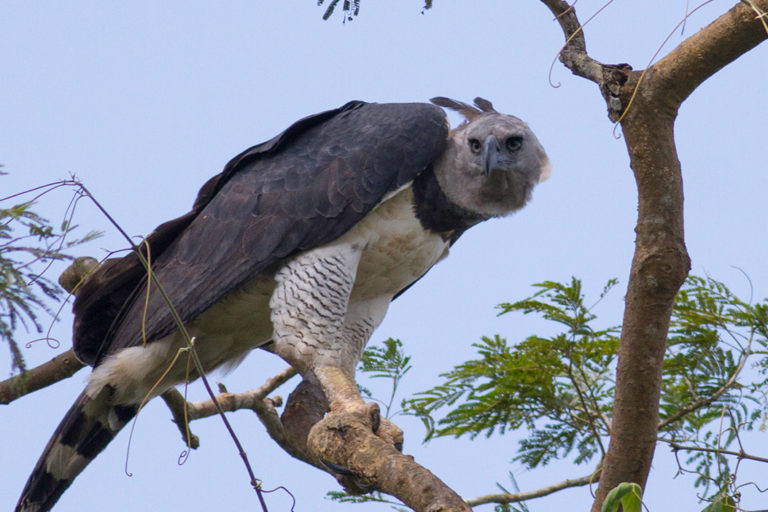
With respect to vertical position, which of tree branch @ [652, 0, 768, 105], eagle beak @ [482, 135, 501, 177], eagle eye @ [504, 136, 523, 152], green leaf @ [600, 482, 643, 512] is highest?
eagle eye @ [504, 136, 523, 152]

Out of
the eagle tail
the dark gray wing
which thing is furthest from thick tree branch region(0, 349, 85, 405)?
the eagle tail

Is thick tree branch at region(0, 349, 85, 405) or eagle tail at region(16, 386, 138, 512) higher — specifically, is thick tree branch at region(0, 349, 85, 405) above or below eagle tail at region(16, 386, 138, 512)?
above

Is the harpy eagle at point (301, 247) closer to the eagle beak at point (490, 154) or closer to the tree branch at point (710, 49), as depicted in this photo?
the eagle beak at point (490, 154)

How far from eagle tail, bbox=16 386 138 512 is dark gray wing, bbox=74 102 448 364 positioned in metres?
0.31

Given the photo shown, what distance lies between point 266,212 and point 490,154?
1.31 m

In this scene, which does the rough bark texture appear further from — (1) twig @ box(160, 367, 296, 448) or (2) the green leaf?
(1) twig @ box(160, 367, 296, 448)

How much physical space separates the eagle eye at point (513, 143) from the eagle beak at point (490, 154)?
0.33 ft

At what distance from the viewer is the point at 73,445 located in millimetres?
5848

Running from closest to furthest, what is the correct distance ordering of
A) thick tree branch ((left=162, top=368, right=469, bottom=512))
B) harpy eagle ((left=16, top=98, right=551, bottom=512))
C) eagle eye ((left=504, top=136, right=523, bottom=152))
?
thick tree branch ((left=162, top=368, right=469, bottom=512))
harpy eagle ((left=16, top=98, right=551, bottom=512))
eagle eye ((left=504, top=136, right=523, bottom=152))

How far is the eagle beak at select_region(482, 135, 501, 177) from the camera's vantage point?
551cm

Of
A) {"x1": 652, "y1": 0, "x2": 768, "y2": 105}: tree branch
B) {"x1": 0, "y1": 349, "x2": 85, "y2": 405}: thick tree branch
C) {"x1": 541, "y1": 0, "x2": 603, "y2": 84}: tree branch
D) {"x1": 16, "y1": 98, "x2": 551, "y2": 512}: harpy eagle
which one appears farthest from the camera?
{"x1": 0, "y1": 349, "x2": 85, "y2": 405}: thick tree branch

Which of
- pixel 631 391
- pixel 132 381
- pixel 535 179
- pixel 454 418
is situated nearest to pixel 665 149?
pixel 631 391

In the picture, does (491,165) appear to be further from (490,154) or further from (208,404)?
(208,404)

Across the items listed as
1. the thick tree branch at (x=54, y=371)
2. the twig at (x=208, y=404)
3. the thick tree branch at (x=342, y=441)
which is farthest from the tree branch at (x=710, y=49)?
the thick tree branch at (x=54, y=371)
